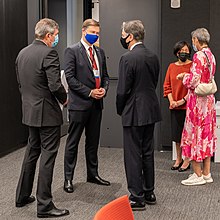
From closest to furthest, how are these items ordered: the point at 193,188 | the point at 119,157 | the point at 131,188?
the point at 131,188 → the point at 193,188 → the point at 119,157

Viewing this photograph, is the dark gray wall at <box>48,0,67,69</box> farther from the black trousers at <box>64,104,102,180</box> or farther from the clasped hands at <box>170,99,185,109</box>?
the black trousers at <box>64,104,102,180</box>

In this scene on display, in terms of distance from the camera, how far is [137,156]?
3895 millimetres

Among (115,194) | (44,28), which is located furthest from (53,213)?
(44,28)

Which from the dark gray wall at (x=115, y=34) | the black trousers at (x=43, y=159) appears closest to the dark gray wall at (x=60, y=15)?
the dark gray wall at (x=115, y=34)

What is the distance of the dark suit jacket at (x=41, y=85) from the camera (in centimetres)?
358

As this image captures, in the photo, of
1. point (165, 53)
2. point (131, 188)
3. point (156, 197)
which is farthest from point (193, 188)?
point (165, 53)

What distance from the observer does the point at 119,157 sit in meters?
5.93

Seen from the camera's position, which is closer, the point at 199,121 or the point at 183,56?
the point at 199,121

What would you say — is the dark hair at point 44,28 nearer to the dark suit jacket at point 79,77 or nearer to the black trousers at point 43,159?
the dark suit jacket at point 79,77

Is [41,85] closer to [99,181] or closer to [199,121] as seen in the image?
[99,181]

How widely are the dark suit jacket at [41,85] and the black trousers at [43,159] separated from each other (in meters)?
0.11

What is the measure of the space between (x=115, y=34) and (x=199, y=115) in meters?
2.17

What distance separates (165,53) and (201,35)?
1.64 m

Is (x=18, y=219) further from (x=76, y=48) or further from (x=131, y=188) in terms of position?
(x=76, y=48)
